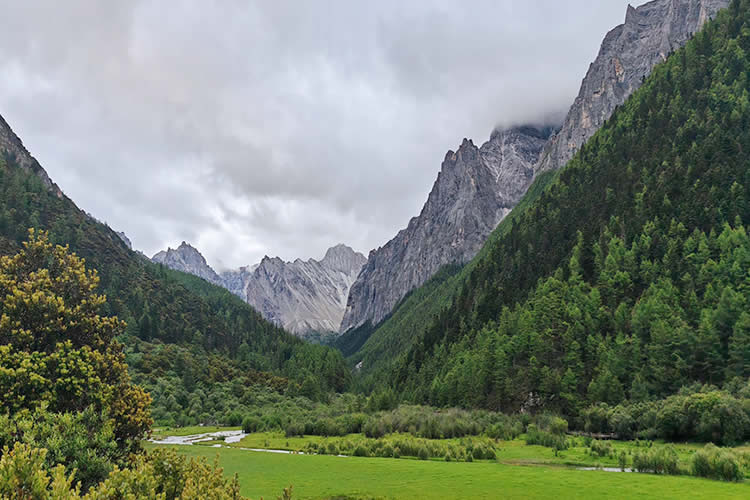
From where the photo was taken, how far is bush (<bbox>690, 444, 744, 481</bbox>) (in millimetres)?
27906

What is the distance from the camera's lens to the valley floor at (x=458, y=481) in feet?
80.9

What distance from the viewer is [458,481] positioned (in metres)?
29.1

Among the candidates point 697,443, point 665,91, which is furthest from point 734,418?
point 665,91

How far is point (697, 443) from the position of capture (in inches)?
1802

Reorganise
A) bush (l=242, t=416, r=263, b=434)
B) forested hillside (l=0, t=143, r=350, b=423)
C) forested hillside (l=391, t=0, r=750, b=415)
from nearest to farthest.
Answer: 1. forested hillside (l=391, t=0, r=750, b=415)
2. bush (l=242, t=416, r=263, b=434)
3. forested hillside (l=0, t=143, r=350, b=423)

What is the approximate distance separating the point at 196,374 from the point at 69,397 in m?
111

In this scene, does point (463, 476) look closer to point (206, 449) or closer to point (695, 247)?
point (206, 449)

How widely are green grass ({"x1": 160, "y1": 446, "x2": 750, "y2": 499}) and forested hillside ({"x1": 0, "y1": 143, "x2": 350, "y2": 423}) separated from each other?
74979 millimetres

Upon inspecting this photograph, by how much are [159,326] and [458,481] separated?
491ft

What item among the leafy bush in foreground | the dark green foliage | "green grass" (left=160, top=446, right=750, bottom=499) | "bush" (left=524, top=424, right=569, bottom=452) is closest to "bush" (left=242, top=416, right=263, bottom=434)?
"green grass" (left=160, top=446, right=750, bottom=499)

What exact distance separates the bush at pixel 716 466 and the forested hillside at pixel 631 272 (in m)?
40.4

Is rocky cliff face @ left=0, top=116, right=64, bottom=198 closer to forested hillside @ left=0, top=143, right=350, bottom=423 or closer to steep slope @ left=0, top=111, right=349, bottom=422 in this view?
steep slope @ left=0, top=111, right=349, bottom=422

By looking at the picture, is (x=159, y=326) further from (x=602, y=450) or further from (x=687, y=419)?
(x=687, y=419)

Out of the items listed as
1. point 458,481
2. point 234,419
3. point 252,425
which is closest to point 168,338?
point 234,419
